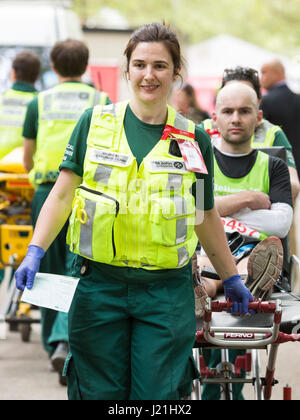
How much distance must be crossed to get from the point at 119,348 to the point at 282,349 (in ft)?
11.9

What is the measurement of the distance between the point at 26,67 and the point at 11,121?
50 centimetres

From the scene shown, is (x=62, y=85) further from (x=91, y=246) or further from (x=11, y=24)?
(x=11, y=24)

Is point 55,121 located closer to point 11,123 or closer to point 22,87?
point 11,123

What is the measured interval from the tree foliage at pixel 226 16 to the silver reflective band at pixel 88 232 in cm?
3182

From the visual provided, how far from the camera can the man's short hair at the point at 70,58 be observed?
19.7 ft

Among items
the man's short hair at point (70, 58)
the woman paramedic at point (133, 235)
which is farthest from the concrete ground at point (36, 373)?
the woman paramedic at point (133, 235)

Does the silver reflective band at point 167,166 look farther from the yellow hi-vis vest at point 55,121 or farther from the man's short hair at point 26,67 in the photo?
the man's short hair at point 26,67

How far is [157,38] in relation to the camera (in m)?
3.43

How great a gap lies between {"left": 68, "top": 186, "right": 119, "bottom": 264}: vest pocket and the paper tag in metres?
0.34

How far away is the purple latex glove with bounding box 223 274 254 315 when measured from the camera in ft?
12.3

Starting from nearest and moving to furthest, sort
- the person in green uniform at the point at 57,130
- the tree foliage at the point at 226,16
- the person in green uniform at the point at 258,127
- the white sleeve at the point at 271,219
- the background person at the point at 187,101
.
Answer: the white sleeve at the point at 271,219
the person in green uniform at the point at 258,127
the person in green uniform at the point at 57,130
the background person at the point at 187,101
the tree foliage at the point at 226,16

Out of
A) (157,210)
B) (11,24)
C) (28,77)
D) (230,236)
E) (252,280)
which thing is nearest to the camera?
(157,210)
